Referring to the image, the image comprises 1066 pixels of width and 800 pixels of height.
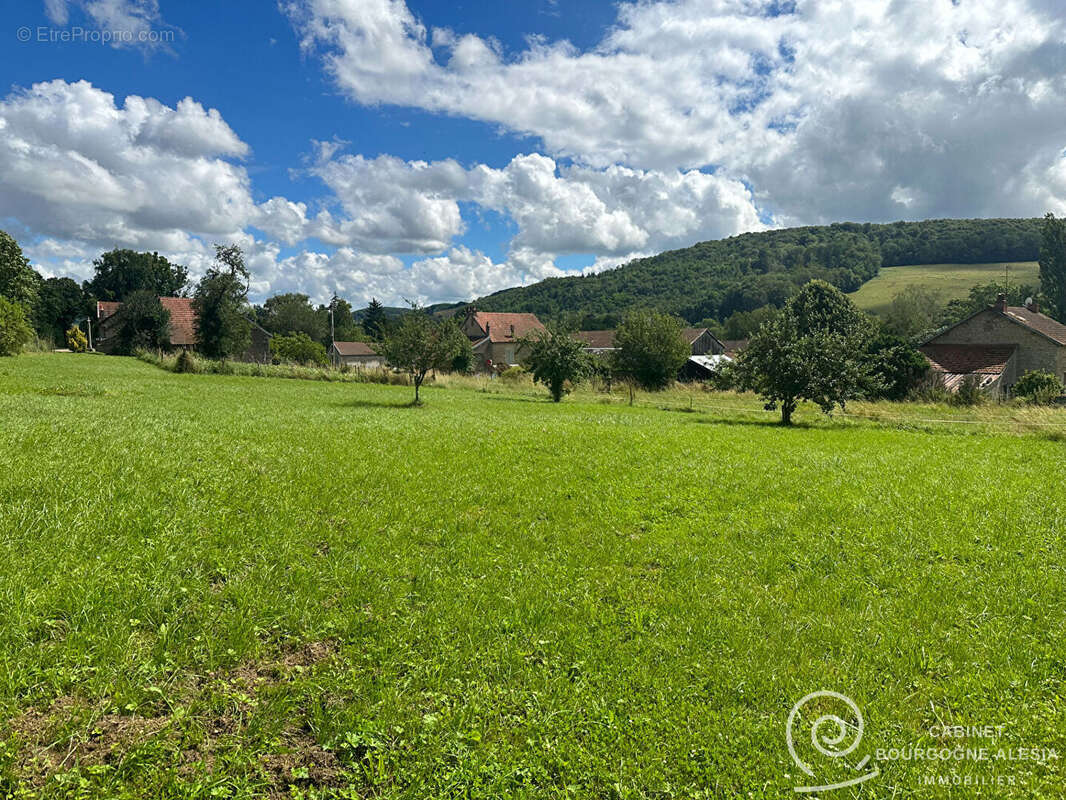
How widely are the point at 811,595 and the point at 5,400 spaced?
18.7 m

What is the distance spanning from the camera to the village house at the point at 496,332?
7588 centimetres

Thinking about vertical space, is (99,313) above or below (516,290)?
below

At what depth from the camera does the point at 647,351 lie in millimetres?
39969

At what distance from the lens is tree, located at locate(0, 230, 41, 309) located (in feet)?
157

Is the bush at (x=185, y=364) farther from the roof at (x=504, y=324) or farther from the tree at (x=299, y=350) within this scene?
the roof at (x=504, y=324)

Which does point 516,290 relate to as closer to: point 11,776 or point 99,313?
point 99,313

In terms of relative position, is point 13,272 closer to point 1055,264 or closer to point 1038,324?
point 1038,324

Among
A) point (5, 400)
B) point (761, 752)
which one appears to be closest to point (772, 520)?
point (761, 752)

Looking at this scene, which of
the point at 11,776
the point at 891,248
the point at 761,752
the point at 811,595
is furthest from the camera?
the point at 891,248

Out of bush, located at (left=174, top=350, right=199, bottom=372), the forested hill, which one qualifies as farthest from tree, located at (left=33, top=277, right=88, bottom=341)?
the forested hill

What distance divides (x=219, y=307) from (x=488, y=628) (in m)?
45.1

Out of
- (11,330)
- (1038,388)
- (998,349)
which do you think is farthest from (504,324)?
(1038,388)

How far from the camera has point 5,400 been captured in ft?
46.0

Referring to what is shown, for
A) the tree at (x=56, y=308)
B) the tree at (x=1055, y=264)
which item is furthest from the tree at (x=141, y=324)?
the tree at (x=1055, y=264)
